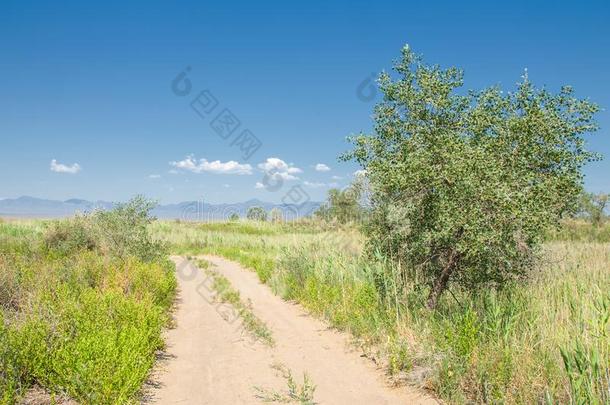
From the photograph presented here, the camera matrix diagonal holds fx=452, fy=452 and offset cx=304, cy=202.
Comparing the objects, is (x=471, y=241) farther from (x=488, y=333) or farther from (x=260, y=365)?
(x=260, y=365)

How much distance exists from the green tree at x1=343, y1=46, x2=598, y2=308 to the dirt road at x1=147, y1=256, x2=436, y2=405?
2341mm

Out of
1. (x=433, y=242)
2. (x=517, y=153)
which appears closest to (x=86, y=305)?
(x=433, y=242)

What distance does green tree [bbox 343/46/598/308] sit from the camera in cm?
704

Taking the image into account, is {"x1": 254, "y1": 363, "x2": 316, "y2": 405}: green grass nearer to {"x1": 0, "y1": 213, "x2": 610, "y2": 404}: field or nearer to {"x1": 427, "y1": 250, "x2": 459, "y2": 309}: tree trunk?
{"x1": 0, "y1": 213, "x2": 610, "y2": 404}: field

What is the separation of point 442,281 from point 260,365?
3685mm

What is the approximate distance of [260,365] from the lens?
7832 mm

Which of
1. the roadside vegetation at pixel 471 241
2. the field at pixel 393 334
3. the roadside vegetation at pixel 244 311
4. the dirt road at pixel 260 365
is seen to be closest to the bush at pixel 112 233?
the roadside vegetation at pixel 244 311

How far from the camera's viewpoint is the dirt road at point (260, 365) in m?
6.41

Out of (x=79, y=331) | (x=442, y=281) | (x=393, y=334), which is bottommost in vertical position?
(x=393, y=334)

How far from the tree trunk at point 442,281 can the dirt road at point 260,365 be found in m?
1.81

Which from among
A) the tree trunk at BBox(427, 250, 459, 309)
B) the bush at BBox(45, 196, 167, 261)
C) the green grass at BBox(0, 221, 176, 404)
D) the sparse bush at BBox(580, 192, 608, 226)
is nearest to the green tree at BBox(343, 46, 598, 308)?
the tree trunk at BBox(427, 250, 459, 309)

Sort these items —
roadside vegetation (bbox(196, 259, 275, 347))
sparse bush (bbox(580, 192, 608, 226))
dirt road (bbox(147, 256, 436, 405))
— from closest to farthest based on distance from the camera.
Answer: dirt road (bbox(147, 256, 436, 405))
roadside vegetation (bbox(196, 259, 275, 347))
sparse bush (bbox(580, 192, 608, 226))

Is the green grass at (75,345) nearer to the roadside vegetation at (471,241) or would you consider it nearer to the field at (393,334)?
the field at (393,334)

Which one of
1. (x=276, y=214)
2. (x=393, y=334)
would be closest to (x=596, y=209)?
(x=276, y=214)
